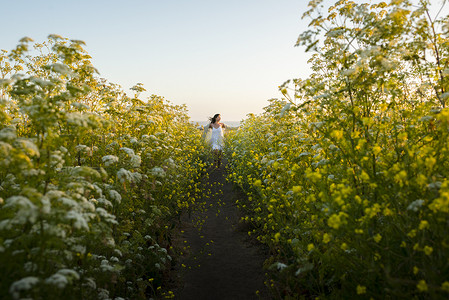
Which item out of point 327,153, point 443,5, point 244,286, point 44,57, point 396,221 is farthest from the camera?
point 44,57

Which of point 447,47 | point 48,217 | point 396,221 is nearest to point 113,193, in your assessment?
point 48,217

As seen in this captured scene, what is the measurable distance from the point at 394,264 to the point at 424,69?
291cm

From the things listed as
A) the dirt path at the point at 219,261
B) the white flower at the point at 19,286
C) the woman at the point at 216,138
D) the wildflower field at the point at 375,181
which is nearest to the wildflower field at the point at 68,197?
the white flower at the point at 19,286

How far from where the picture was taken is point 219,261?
546cm

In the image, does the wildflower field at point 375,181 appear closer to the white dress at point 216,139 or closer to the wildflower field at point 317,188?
the wildflower field at point 317,188

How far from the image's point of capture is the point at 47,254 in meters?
2.27

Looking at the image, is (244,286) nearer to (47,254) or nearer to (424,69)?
(47,254)

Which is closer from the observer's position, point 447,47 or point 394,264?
point 394,264

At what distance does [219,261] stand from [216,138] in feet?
31.7

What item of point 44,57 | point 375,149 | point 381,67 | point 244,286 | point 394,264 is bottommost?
point 244,286

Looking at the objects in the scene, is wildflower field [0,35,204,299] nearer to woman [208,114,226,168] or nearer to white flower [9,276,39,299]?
white flower [9,276,39,299]

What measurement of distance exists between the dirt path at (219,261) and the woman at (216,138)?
6143 mm

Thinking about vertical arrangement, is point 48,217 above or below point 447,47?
below

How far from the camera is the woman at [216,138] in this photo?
555 inches
